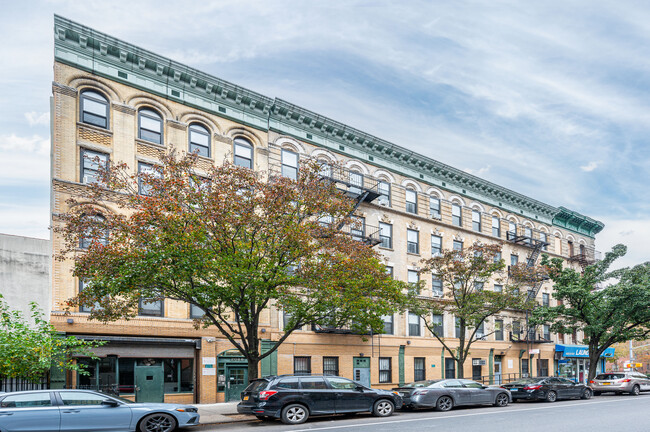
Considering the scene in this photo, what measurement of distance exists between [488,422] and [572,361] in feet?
109

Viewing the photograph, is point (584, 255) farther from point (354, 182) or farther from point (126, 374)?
point (126, 374)

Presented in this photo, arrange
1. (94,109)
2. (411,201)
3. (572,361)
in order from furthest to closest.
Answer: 1. (572,361)
2. (411,201)
3. (94,109)

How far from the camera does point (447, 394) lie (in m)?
21.1

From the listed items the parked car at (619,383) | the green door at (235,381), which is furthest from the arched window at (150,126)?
the parked car at (619,383)

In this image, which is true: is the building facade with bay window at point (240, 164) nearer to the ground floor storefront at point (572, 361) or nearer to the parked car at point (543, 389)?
the ground floor storefront at point (572, 361)

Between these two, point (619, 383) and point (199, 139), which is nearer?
point (199, 139)

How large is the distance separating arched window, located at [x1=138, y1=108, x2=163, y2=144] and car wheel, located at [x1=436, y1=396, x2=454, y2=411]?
15931mm

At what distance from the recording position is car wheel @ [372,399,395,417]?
19.0m

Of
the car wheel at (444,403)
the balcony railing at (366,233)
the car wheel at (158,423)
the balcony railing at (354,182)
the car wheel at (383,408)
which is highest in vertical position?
the balcony railing at (354,182)

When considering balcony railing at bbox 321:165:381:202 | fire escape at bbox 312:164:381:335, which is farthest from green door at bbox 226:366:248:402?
balcony railing at bbox 321:165:381:202

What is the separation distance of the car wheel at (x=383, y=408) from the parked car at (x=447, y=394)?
55.5 inches

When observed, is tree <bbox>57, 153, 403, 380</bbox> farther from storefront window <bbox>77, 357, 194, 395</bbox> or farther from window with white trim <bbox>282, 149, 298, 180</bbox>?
window with white trim <bbox>282, 149, 298, 180</bbox>

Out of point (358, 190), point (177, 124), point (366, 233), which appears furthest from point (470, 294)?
point (177, 124)

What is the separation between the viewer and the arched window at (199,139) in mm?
26625
